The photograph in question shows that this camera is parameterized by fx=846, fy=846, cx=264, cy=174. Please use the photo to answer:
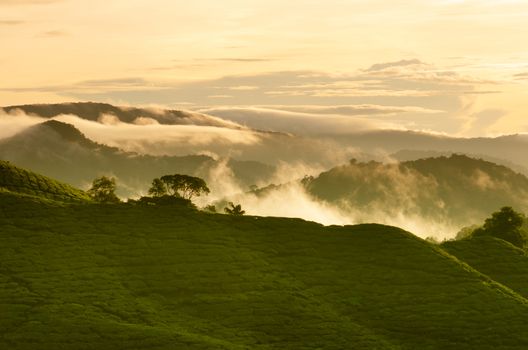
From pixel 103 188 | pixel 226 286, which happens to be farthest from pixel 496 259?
pixel 103 188

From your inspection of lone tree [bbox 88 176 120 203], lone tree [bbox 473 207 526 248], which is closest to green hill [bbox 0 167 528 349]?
lone tree [bbox 473 207 526 248]

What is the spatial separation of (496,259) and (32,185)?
58.8m

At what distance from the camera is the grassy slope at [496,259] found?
94.7m

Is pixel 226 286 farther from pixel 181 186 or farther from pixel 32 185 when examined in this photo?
pixel 181 186

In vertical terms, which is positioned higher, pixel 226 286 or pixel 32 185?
pixel 32 185

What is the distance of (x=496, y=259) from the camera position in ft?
328

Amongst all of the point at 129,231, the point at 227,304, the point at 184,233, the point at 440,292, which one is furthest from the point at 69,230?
the point at 440,292

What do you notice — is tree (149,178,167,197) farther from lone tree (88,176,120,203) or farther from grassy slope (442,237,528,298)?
grassy slope (442,237,528,298)

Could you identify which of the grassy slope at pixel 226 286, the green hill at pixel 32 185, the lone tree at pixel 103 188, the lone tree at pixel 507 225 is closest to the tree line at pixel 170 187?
the lone tree at pixel 103 188

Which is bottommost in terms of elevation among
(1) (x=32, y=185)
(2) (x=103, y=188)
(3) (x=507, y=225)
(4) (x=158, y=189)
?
(1) (x=32, y=185)

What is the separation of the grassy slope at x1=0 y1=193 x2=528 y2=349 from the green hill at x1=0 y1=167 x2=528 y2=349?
164 millimetres

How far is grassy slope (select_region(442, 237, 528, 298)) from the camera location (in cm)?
9469

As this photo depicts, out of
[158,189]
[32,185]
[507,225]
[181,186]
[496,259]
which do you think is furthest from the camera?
[181,186]

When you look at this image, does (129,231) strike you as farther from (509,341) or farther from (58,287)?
(509,341)
